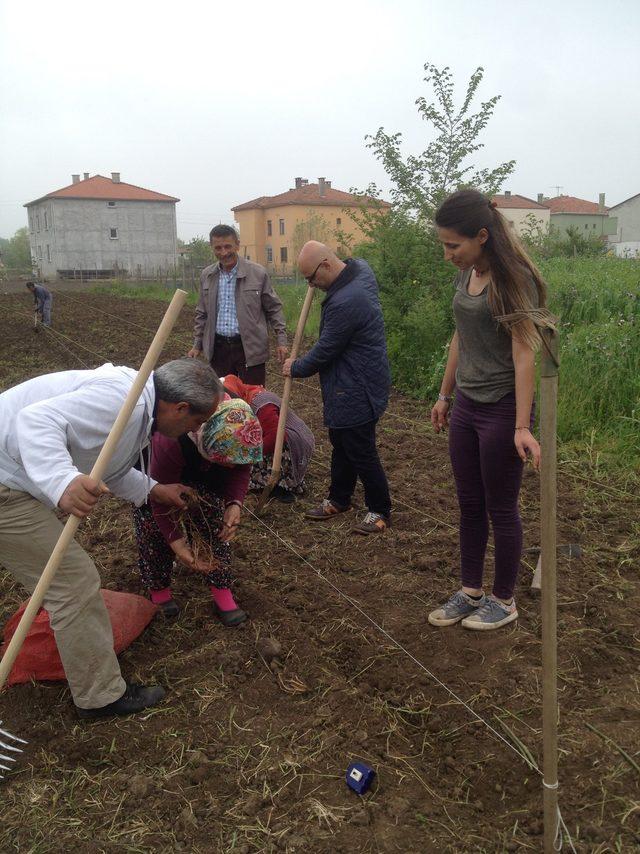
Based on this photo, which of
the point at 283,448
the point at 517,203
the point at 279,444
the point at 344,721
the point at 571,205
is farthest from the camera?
the point at 571,205

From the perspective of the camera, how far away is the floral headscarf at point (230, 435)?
260 cm

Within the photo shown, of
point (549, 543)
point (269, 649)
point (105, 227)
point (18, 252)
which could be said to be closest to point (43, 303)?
point (269, 649)

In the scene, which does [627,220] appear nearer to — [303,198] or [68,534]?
[303,198]

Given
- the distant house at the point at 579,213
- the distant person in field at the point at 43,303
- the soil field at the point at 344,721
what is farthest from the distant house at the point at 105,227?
the soil field at the point at 344,721

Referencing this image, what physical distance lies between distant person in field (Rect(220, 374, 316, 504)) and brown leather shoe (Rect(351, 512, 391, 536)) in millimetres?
713

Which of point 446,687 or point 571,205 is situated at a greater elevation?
point 571,205

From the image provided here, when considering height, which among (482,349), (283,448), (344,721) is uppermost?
(482,349)

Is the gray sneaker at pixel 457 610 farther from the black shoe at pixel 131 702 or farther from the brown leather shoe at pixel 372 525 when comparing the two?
the black shoe at pixel 131 702

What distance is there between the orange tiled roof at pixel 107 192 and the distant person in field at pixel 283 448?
45.8m

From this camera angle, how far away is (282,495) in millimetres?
4707

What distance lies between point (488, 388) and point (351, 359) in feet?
4.55

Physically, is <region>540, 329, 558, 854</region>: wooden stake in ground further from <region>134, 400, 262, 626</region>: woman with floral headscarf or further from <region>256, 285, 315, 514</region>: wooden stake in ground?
<region>256, 285, 315, 514</region>: wooden stake in ground

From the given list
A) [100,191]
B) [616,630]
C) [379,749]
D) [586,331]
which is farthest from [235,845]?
[100,191]

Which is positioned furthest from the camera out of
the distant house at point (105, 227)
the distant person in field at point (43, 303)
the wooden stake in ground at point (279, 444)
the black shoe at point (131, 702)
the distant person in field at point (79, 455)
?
the distant house at point (105, 227)
